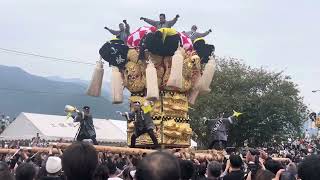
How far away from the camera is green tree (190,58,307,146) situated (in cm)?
3553

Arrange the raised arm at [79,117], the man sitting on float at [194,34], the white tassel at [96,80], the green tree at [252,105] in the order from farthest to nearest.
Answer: the green tree at [252,105]
the man sitting on float at [194,34]
the white tassel at [96,80]
the raised arm at [79,117]

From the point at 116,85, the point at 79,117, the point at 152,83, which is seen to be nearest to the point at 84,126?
the point at 79,117

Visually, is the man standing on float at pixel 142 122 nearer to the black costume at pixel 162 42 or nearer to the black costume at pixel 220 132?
the black costume at pixel 162 42

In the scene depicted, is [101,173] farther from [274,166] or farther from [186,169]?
[274,166]

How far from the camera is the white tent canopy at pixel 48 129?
1046 inches

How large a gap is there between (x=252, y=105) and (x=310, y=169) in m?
31.9

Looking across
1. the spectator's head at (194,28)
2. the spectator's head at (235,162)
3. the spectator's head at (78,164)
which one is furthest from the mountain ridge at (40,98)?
the spectator's head at (78,164)

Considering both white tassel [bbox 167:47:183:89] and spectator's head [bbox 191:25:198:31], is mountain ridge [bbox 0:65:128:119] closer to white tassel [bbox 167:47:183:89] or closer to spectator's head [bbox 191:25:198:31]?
spectator's head [bbox 191:25:198:31]

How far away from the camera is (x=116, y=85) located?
16.6 meters

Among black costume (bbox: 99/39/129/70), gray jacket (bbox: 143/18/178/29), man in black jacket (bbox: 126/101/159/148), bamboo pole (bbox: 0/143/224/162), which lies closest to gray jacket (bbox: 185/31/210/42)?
gray jacket (bbox: 143/18/178/29)

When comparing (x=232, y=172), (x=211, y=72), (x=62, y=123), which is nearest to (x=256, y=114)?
(x=62, y=123)

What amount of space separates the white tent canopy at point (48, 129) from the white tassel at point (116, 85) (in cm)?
918

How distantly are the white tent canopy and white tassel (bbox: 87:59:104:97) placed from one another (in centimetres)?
833

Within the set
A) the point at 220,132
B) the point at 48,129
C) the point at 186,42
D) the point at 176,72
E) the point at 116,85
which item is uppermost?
the point at 186,42
